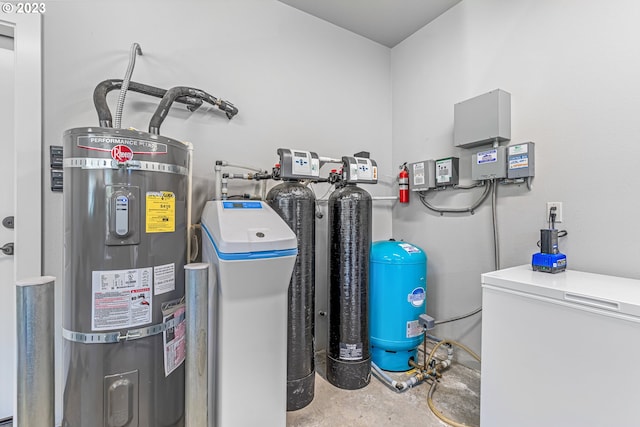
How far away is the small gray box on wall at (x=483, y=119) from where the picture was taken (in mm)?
1856

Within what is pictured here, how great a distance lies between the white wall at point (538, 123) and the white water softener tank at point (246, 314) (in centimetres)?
151

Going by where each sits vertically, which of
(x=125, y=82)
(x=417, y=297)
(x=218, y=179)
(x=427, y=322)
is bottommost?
(x=427, y=322)

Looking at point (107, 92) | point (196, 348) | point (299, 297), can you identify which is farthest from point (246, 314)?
point (107, 92)

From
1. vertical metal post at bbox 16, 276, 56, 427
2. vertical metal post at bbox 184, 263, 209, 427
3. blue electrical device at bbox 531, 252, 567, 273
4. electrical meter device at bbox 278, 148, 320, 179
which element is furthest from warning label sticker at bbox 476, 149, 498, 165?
vertical metal post at bbox 16, 276, 56, 427

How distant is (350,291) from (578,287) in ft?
3.83

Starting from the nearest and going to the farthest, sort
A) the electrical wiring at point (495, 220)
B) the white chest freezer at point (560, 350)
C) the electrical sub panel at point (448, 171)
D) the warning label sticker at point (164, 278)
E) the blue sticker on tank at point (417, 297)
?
1. the white chest freezer at point (560, 350)
2. the warning label sticker at point (164, 278)
3. the electrical wiring at point (495, 220)
4. the blue sticker on tank at point (417, 297)
5. the electrical sub panel at point (448, 171)

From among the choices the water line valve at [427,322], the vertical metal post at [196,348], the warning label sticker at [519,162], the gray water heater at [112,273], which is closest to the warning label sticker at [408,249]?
the water line valve at [427,322]

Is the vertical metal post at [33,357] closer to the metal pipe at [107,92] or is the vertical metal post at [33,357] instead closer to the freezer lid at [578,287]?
the metal pipe at [107,92]

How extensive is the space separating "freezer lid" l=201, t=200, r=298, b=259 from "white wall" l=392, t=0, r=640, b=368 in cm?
152

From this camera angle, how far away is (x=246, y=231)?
1.26 metres

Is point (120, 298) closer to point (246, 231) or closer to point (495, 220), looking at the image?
point (246, 231)

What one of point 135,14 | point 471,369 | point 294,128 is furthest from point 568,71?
point 135,14

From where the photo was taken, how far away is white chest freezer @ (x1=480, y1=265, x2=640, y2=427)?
1.03 meters

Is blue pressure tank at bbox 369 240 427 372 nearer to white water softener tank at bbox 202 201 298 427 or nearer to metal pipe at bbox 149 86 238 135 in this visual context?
white water softener tank at bbox 202 201 298 427
